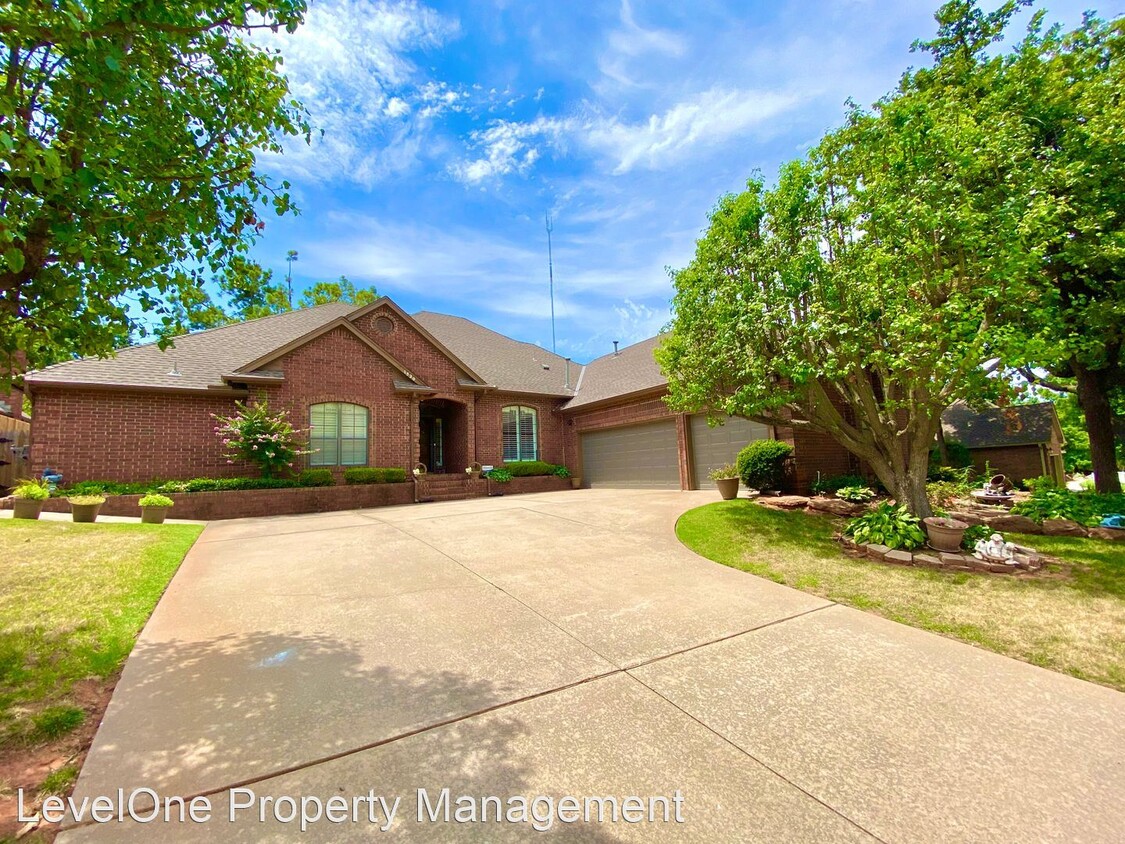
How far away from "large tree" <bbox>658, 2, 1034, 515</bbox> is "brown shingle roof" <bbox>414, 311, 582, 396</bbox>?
1120cm

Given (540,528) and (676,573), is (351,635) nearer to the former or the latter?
(676,573)

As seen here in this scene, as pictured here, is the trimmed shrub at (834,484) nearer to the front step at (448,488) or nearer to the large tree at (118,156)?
the front step at (448,488)

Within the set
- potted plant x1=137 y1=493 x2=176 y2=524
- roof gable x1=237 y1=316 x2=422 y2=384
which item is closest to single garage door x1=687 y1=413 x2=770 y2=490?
roof gable x1=237 y1=316 x2=422 y2=384

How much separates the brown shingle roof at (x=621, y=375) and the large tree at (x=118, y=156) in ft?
41.2

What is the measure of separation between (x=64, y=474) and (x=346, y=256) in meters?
10.3

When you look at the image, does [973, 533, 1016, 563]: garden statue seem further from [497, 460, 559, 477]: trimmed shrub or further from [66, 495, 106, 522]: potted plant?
[66, 495, 106, 522]: potted plant

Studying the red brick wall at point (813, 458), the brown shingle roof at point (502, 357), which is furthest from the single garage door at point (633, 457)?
the red brick wall at point (813, 458)

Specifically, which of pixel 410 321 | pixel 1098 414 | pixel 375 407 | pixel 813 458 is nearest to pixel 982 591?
pixel 813 458

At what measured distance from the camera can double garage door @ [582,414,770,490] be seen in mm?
13578

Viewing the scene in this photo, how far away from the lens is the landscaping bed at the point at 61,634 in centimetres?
251

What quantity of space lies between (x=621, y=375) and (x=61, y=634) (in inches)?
653

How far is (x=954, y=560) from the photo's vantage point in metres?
6.15

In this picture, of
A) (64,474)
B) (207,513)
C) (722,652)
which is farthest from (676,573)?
(64,474)

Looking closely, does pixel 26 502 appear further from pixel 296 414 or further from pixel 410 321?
pixel 410 321
